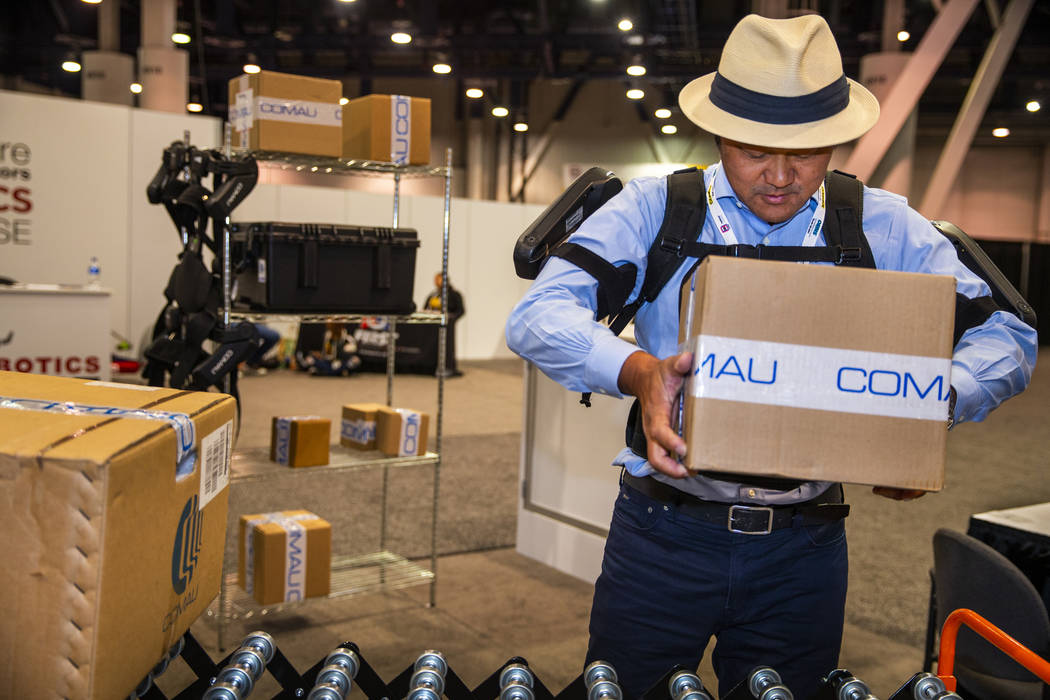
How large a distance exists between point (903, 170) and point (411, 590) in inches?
387

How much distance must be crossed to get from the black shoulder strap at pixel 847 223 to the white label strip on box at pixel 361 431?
96.9 inches

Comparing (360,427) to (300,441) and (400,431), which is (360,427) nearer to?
(400,431)

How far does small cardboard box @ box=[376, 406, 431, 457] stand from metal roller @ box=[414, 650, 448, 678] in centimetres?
251

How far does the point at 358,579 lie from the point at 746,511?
2548 mm

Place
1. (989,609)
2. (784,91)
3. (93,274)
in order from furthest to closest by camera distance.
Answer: (93,274), (989,609), (784,91)

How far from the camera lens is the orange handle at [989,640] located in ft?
4.19

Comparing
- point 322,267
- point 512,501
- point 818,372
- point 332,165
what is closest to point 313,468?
point 322,267

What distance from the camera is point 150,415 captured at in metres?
0.94

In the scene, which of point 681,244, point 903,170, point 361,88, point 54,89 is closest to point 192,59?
point 361,88

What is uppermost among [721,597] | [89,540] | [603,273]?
[603,273]

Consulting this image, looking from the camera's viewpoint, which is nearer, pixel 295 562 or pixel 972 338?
pixel 972 338

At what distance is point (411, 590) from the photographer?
3838 mm

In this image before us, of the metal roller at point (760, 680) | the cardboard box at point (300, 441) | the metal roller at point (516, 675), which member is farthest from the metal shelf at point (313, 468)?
the metal roller at point (760, 680)

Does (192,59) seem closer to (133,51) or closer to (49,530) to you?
(133,51)
